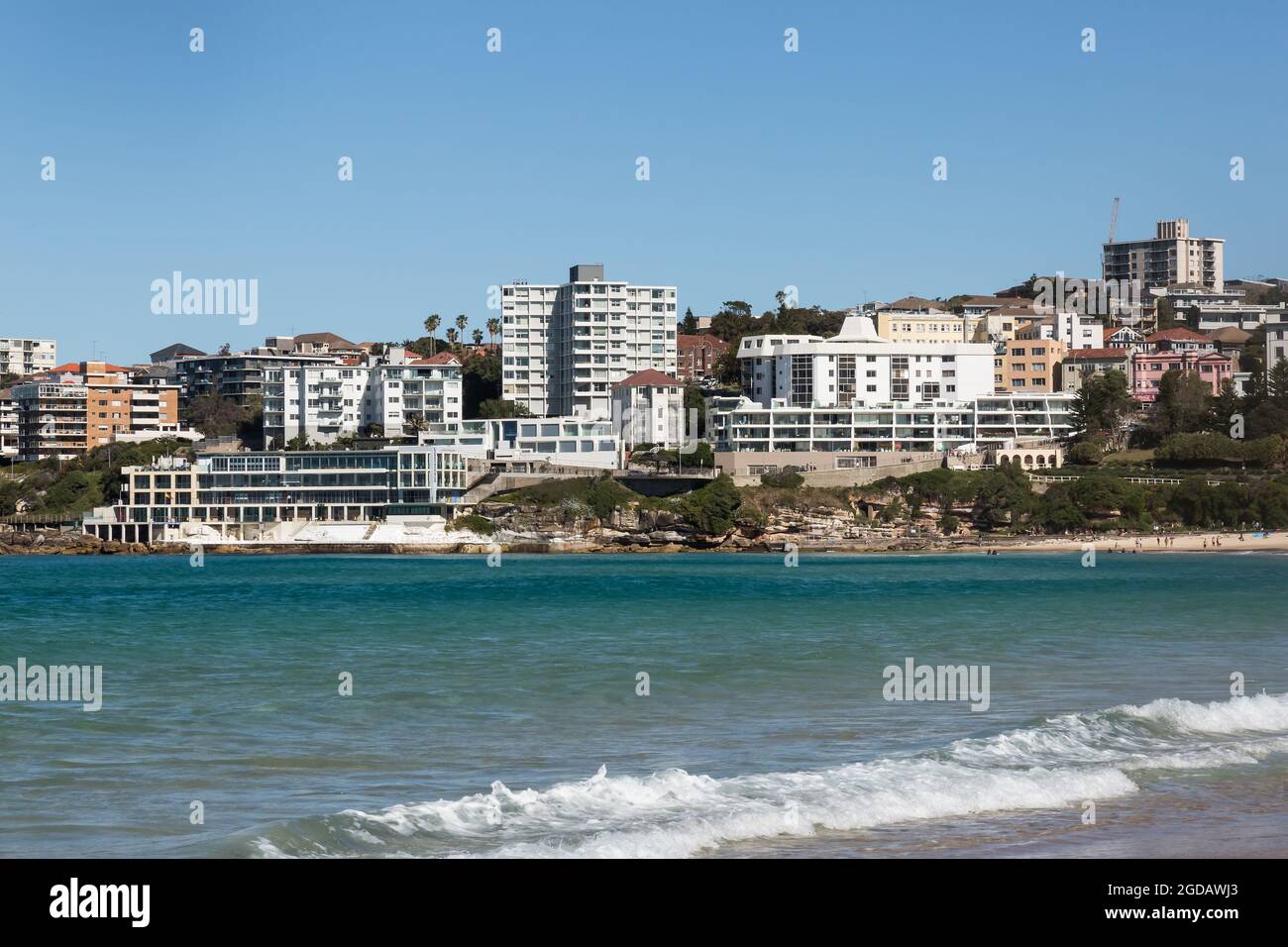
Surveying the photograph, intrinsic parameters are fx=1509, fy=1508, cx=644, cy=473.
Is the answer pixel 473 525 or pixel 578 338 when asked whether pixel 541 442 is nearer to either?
pixel 473 525

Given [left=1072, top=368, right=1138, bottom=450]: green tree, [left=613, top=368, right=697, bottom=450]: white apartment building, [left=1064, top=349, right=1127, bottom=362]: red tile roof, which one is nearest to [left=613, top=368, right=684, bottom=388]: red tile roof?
[left=613, top=368, right=697, bottom=450]: white apartment building

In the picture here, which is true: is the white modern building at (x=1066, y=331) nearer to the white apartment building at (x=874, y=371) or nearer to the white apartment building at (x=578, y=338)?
the white apartment building at (x=874, y=371)

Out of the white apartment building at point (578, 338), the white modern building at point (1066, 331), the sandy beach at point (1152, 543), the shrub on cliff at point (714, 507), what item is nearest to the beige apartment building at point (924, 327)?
the white modern building at point (1066, 331)

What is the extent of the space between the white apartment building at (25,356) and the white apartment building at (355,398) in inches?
2684

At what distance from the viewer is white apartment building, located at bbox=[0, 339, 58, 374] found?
17238 centimetres

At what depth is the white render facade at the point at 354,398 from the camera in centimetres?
11325

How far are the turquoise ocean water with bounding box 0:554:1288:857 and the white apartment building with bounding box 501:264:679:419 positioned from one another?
79587 millimetres

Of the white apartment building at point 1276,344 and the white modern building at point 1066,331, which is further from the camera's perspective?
the white modern building at point 1066,331

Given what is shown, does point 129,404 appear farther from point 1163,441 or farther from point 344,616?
point 344,616

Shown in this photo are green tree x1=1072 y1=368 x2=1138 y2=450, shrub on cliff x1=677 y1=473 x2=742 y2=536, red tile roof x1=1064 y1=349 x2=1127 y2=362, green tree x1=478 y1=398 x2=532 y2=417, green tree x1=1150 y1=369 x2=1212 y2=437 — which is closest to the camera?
shrub on cliff x1=677 y1=473 x2=742 y2=536

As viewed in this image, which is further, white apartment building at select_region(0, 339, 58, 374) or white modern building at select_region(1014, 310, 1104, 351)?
white apartment building at select_region(0, 339, 58, 374)

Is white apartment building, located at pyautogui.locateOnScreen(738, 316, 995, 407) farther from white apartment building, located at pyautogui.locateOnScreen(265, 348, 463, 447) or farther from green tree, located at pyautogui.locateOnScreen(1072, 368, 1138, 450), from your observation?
white apartment building, located at pyautogui.locateOnScreen(265, 348, 463, 447)
